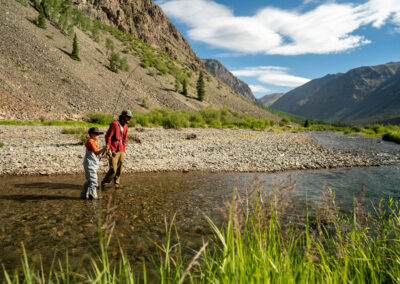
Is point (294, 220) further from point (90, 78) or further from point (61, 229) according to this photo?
point (90, 78)

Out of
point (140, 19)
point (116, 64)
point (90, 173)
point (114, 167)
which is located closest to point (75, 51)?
point (116, 64)

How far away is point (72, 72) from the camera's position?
130 feet

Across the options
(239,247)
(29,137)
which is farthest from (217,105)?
(239,247)

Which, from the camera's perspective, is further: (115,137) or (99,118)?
(99,118)

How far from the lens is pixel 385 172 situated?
42.0 feet

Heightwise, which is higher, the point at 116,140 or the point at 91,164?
the point at 116,140

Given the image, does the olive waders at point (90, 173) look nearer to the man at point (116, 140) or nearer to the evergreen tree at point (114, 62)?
the man at point (116, 140)

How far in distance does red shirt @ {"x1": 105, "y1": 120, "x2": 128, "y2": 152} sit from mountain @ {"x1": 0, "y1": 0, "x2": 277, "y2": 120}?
140 centimetres

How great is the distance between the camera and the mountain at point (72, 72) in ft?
96.4

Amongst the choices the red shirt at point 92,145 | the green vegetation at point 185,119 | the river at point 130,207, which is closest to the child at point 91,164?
the red shirt at point 92,145

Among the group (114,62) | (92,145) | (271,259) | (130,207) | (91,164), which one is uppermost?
(114,62)

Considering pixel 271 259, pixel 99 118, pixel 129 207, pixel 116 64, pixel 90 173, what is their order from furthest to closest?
pixel 116 64
pixel 99 118
pixel 90 173
pixel 129 207
pixel 271 259

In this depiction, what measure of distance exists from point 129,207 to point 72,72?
4123 cm

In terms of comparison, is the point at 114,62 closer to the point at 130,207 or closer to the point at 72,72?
the point at 72,72
